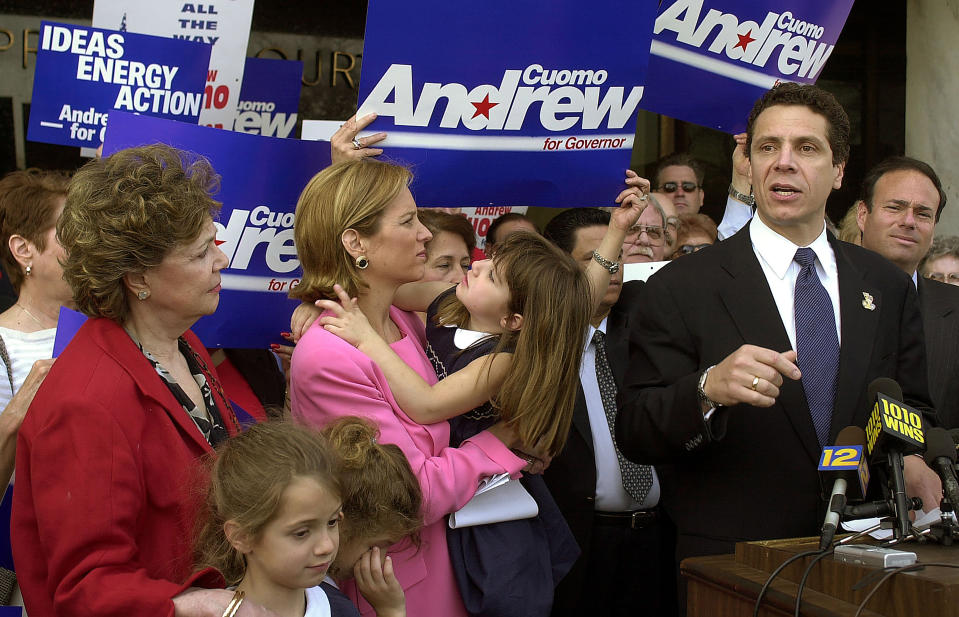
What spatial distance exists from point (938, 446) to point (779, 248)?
0.92 metres

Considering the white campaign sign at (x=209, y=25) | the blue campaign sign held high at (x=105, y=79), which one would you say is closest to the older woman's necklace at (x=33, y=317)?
the blue campaign sign held high at (x=105, y=79)

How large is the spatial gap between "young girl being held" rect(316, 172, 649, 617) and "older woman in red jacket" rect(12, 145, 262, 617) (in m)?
0.46

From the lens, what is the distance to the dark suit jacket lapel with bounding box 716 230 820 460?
278 cm

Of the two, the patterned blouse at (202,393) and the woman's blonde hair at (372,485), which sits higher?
the patterned blouse at (202,393)

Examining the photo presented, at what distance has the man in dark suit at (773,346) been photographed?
9.07 feet

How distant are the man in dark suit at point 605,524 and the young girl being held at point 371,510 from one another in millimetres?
1297

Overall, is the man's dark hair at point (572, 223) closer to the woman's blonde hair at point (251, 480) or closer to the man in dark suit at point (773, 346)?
the man in dark suit at point (773, 346)

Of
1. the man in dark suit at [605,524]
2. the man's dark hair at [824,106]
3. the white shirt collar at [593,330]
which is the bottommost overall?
the man in dark suit at [605,524]

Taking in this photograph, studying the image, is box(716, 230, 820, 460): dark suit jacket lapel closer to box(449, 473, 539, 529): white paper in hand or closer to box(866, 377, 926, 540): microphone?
box(866, 377, 926, 540): microphone

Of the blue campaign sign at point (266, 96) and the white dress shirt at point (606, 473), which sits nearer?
the white dress shirt at point (606, 473)

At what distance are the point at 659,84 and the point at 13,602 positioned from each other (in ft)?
8.87

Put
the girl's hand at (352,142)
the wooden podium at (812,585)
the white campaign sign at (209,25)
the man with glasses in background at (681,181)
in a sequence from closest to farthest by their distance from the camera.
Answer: the wooden podium at (812,585) < the girl's hand at (352,142) < the white campaign sign at (209,25) < the man with glasses in background at (681,181)

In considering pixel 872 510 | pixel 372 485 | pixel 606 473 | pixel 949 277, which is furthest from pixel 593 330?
pixel 949 277

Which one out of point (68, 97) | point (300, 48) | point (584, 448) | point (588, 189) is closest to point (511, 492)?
point (584, 448)
